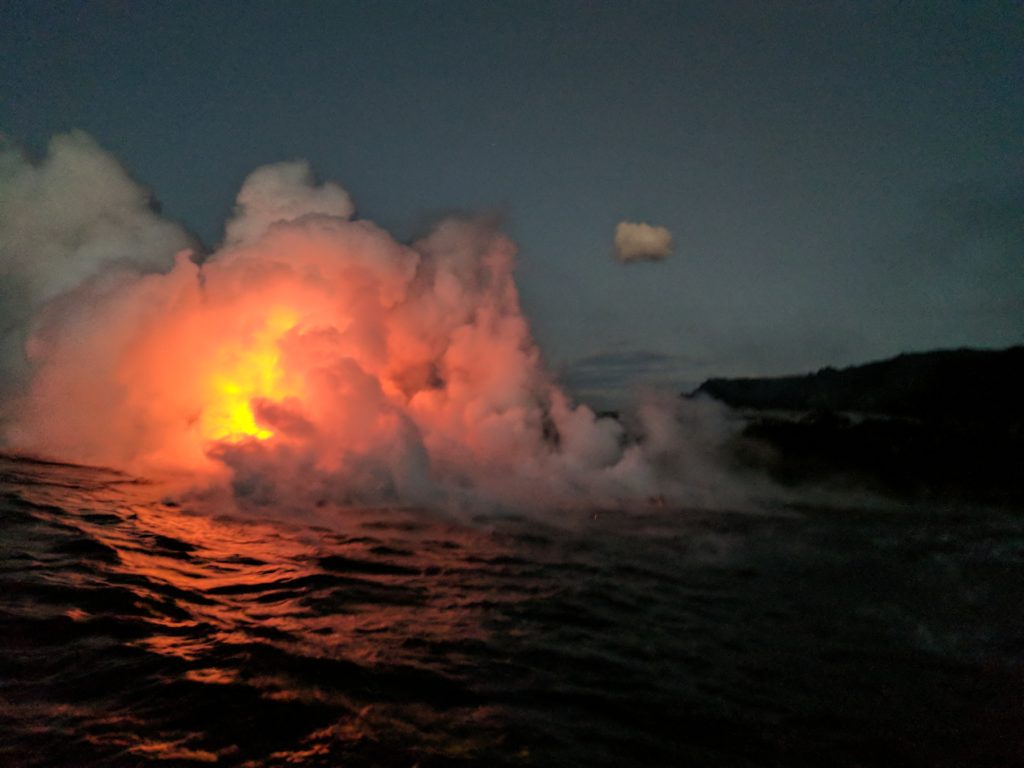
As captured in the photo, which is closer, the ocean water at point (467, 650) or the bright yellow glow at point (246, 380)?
the ocean water at point (467, 650)

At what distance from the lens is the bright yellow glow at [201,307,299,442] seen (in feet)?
63.4

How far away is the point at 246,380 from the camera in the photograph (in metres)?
19.8

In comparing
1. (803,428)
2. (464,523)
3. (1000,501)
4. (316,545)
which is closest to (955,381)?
(803,428)

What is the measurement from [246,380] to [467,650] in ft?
49.9

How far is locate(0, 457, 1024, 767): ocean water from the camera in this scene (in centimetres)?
526

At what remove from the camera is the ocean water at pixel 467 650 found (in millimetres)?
5258

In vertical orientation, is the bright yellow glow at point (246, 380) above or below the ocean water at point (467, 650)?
above

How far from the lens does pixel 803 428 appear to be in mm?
42375

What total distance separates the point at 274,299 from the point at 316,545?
1161 cm

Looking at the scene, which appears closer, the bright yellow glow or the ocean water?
the ocean water

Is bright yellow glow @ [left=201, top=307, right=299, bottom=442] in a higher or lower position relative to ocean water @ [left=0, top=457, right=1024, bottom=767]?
higher

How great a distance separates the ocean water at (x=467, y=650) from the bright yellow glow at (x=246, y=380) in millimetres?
5915

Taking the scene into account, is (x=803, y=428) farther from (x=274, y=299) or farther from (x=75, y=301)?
(x=75, y=301)

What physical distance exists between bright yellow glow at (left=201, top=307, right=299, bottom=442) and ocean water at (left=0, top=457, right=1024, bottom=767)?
5.91 m
